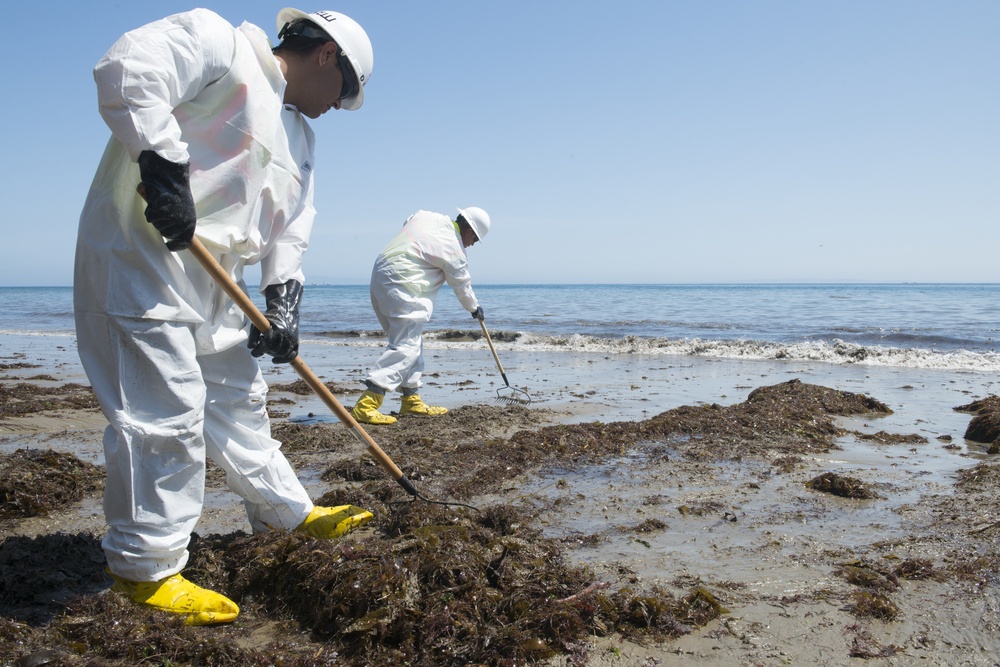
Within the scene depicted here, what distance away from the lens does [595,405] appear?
26.0 ft

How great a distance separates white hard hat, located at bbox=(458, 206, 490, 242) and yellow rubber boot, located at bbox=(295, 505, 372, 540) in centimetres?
482

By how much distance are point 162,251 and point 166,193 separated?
288 mm

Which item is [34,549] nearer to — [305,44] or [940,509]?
[305,44]

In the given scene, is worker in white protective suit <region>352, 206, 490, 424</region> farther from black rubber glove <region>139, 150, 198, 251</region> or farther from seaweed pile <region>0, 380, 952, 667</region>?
black rubber glove <region>139, 150, 198, 251</region>

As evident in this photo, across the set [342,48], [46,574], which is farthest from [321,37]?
[46,574]

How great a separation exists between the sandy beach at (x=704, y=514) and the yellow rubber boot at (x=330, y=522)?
10 centimetres

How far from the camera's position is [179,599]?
2.52 metres

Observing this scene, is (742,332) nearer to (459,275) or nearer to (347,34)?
(459,275)

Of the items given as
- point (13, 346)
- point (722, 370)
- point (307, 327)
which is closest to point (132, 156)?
point (722, 370)

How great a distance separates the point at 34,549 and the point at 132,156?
2.03m

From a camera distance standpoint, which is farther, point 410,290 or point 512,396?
point 512,396

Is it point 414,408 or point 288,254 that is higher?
point 288,254

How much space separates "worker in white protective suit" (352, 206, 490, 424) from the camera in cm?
695

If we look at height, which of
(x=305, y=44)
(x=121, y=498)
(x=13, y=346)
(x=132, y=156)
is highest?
(x=305, y=44)
